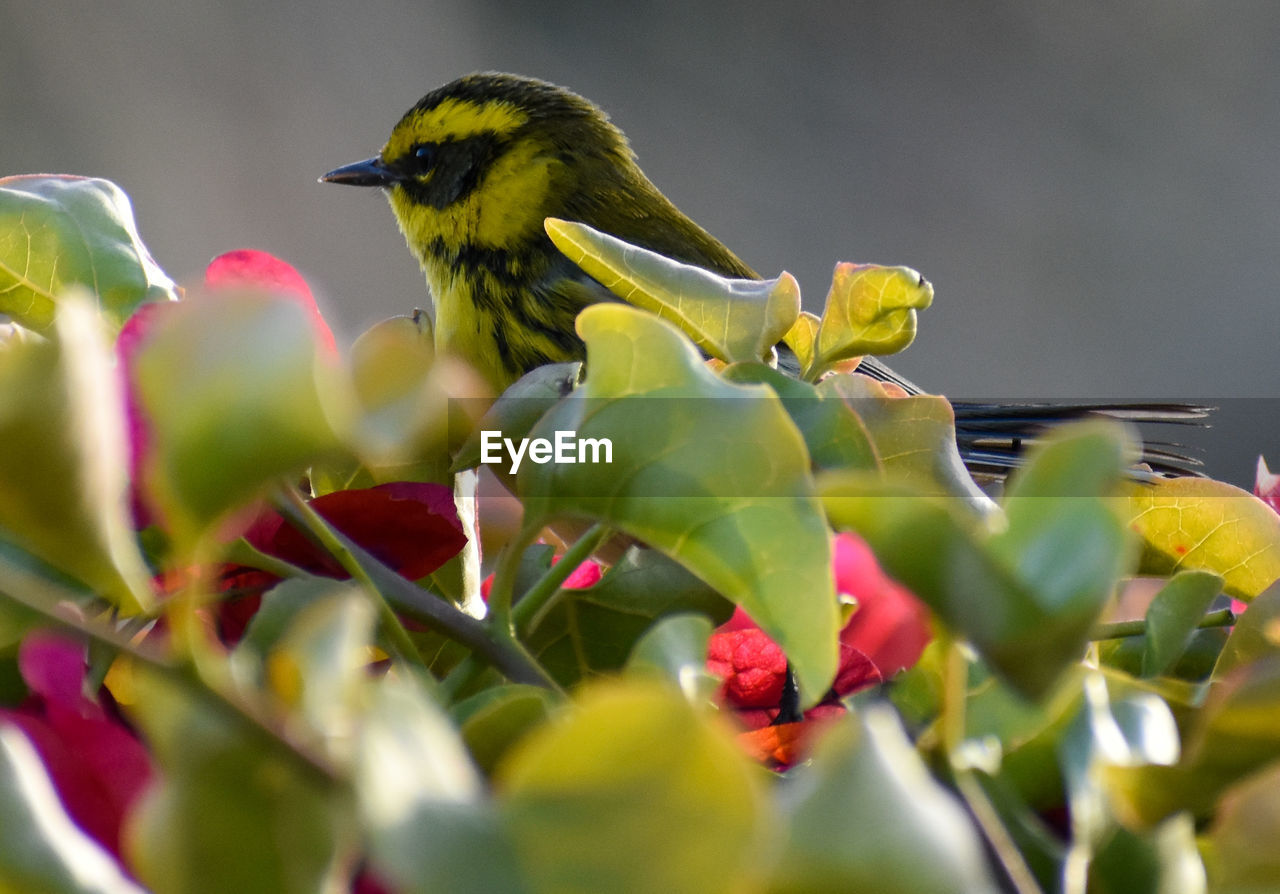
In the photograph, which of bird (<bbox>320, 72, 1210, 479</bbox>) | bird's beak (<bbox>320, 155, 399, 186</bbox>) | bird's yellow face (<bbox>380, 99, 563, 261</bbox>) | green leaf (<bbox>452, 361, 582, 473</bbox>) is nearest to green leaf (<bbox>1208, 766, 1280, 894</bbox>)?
green leaf (<bbox>452, 361, 582, 473</bbox>)

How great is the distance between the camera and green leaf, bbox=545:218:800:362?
19 centimetres

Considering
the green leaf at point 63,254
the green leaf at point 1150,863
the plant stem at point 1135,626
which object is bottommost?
the plant stem at point 1135,626

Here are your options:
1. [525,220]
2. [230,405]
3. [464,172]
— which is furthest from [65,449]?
[464,172]

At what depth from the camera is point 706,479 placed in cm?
13

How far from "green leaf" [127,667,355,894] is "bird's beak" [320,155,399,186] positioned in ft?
4.24

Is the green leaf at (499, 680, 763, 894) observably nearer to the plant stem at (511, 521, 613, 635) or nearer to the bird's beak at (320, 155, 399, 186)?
the plant stem at (511, 521, 613, 635)

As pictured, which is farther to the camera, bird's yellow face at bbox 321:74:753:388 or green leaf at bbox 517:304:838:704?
bird's yellow face at bbox 321:74:753:388

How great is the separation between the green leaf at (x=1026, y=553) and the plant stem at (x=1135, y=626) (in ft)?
0.21

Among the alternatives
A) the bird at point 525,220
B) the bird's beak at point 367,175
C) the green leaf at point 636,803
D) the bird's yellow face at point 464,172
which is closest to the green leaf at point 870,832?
A: the green leaf at point 636,803

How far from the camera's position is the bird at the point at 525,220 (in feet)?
3.52

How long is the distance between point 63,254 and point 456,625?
10 centimetres

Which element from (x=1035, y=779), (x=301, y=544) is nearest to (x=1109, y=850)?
(x=1035, y=779)

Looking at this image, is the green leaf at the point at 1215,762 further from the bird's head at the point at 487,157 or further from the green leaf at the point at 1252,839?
the bird's head at the point at 487,157

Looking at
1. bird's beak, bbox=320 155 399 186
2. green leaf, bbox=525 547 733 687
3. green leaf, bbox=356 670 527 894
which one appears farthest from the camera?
bird's beak, bbox=320 155 399 186
